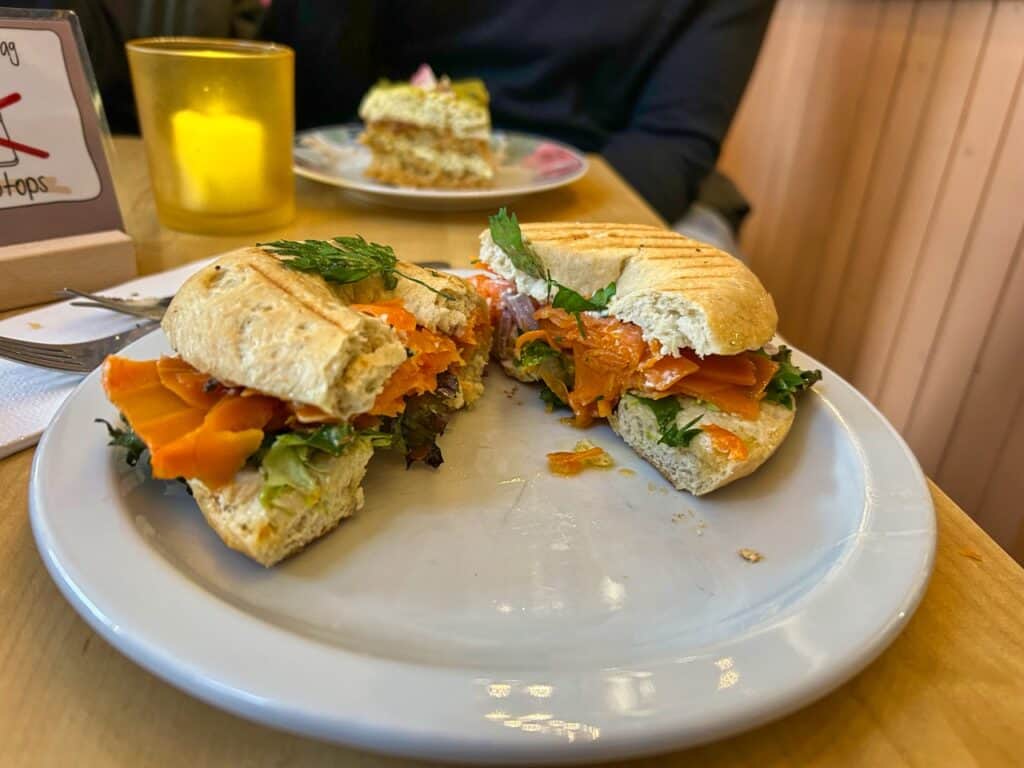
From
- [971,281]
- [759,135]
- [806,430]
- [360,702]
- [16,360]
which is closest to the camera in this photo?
[360,702]

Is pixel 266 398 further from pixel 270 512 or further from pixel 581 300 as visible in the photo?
pixel 581 300

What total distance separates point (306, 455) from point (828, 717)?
0.84 m

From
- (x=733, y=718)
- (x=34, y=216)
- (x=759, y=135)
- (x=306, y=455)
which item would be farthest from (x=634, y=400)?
(x=759, y=135)

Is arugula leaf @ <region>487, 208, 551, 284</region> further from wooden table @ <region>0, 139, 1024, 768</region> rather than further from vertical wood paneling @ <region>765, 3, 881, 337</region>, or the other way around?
vertical wood paneling @ <region>765, 3, 881, 337</region>

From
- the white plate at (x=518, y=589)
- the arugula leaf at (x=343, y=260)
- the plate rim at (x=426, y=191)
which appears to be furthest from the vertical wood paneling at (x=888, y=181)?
the arugula leaf at (x=343, y=260)

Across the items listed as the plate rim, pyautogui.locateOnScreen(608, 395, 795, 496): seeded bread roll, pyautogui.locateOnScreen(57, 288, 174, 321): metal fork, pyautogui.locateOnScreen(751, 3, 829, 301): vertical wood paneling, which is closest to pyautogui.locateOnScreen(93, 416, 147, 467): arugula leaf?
pyautogui.locateOnScreen(57, 288, 174, 321): metal fork

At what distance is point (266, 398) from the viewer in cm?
122

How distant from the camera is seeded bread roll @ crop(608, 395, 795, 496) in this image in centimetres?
140

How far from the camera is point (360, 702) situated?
0.83 metres

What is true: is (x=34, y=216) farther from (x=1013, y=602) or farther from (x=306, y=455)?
(x=1013, y=602)

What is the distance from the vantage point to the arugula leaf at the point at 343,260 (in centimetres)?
→ 142

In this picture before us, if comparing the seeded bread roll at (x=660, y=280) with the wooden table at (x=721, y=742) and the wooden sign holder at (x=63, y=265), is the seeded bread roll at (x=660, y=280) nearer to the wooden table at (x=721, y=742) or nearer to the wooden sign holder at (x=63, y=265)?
the wooden table at (x=721, y=742)

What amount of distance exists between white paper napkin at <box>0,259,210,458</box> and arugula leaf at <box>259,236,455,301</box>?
1.60 ft

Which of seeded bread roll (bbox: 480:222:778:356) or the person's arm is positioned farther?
the person's arm
